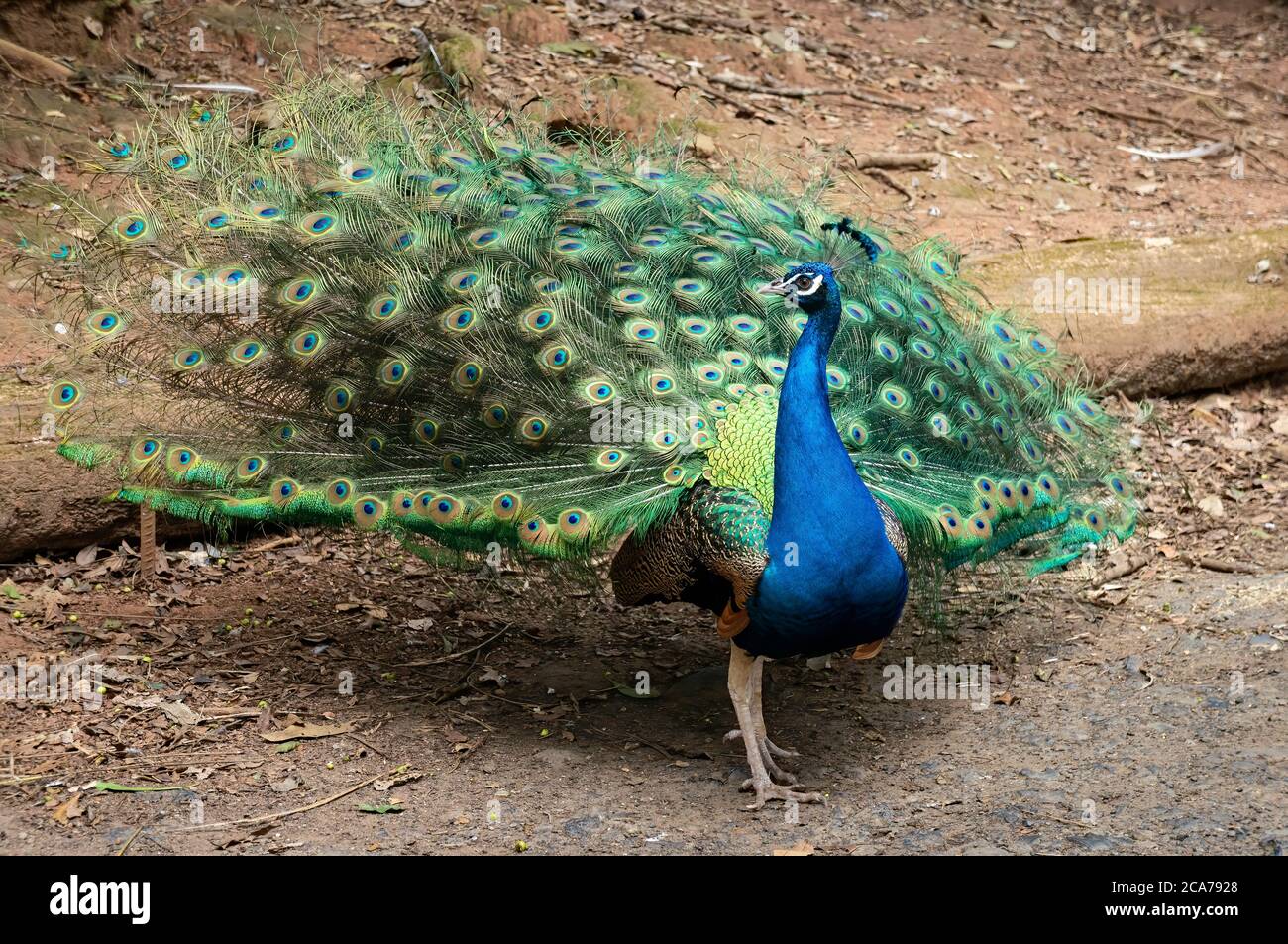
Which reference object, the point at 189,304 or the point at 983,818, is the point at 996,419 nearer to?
the point at 983,818

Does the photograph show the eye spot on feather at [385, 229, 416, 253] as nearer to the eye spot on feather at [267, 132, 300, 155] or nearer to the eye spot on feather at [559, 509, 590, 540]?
the eye spot on feather at [267, 132, 300, 155]

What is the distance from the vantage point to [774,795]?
198 inches

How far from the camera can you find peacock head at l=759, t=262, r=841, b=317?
4500 millimetres

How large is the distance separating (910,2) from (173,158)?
31.1ft

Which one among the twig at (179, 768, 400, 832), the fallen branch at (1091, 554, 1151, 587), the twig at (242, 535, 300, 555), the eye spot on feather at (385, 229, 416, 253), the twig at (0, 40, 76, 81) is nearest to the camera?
the twig at (179, 768, 400, 832)

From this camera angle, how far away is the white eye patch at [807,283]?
4.50 metres

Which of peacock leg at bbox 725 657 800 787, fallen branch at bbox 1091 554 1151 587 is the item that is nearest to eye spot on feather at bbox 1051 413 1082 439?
fallen branch at bbox 1091 554 1151 587

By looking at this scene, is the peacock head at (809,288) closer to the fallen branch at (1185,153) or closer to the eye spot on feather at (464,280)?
the eye spot on feather at (464,280)

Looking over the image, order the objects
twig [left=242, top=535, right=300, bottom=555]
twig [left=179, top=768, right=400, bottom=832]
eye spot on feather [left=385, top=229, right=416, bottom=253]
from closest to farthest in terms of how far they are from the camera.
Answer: twig [left=179, top=768, right=400, bottom=832], eye spot on feather [left=385, top=229, right=416, bottom=253], twig [left=242, top=535, right=300, bottom=555]

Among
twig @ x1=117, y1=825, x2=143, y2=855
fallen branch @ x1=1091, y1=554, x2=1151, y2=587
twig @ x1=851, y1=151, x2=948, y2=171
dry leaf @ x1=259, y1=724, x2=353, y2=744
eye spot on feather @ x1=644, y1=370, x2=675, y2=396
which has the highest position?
twig @ x1=851, y1=151, x2=948, y2=171

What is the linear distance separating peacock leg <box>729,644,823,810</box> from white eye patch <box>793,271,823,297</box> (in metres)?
1.36

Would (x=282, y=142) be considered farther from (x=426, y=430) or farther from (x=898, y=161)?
(x=898, y=161)

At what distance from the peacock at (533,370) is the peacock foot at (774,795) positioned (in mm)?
12

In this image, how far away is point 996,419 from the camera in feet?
17.8
